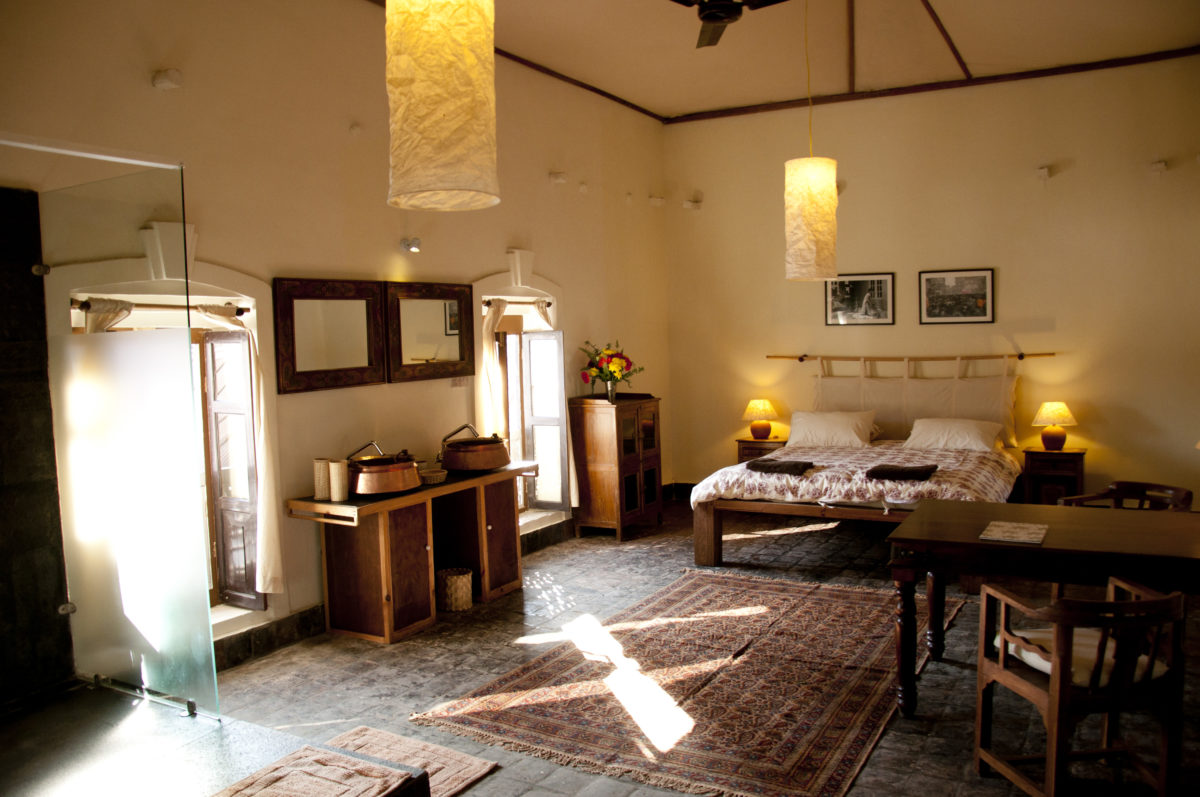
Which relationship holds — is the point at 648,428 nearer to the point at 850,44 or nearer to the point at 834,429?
the point at 834,429

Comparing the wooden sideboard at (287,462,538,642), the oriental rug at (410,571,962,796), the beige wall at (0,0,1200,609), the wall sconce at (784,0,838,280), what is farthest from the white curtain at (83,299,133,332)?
the wall sconce at (784,0,838,280)

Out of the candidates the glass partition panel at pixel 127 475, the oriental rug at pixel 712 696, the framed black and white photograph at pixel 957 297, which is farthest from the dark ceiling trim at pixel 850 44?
the glass partition panel at pixel 127 475

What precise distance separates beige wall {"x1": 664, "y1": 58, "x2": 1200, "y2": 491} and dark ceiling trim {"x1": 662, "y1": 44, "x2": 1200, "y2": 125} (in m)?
0.06

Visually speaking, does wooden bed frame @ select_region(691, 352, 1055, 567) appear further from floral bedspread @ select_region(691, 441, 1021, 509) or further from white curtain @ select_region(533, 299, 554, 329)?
white curtain @ select_region(533, 299, 554, 329)

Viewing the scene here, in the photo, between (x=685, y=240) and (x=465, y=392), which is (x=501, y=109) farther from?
(x=685, y=240)

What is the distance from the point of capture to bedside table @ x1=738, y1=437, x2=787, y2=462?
8.70 m

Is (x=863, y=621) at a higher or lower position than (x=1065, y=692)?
lower

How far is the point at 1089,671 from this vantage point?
3.24 m

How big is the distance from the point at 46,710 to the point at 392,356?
3133 mm

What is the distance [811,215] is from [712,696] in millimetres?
2737

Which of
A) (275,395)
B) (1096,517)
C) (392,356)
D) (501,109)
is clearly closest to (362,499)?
(275,395)

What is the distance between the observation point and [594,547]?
747cm

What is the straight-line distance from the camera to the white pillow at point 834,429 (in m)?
8.09

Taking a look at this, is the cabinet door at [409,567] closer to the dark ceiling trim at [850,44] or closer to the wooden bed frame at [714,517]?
the wooden bed frame at [714,517]
